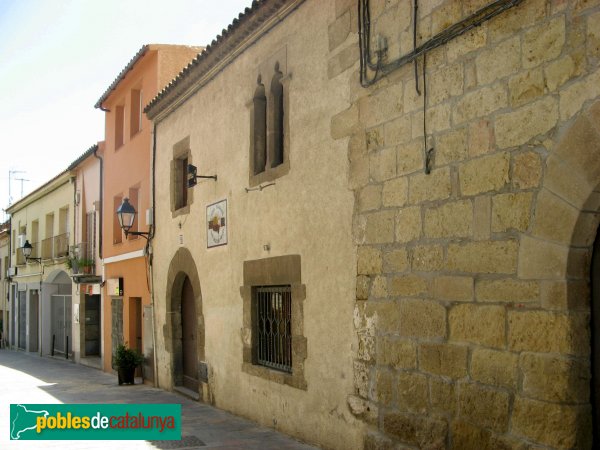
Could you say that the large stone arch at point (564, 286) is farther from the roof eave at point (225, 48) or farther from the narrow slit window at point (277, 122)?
the narrow slit window at point (277, 122)

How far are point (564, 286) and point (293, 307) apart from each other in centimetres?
379

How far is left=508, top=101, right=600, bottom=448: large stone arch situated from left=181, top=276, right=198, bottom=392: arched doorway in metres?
7.79

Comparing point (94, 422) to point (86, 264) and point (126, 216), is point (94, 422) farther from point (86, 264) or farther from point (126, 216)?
point (86, 264)

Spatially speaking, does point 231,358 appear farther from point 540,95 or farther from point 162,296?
point 540,95

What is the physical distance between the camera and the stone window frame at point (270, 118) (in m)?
7.77

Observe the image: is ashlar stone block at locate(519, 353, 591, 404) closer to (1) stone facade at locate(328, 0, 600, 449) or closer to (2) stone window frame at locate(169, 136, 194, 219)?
(1) stone facade at locate(328, 0, 600, 449)

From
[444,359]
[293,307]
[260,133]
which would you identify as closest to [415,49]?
[444,359]

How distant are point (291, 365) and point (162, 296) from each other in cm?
521

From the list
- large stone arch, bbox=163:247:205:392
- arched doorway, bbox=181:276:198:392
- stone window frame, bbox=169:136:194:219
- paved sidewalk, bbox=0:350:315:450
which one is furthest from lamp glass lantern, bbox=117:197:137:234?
paved sidewalk, bbox=0:350:315:450

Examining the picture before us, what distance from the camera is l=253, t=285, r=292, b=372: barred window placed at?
7891 mm

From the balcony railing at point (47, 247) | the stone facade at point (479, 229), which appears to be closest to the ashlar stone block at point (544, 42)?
the stone facade at point (479, 229)

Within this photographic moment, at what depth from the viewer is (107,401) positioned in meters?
11.1

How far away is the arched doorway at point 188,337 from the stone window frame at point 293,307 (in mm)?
2836

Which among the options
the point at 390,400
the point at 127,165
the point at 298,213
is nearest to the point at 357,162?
the point at 298,213
